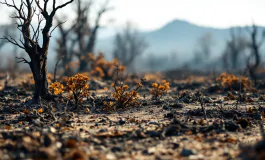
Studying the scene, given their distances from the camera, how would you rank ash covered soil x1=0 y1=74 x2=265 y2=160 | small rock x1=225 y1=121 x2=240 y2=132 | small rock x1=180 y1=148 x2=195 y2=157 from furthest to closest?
small rock x1=225 y1=121 x2=240 y2=132 < small rock x1=180 y1=148 x2=195 y2=157 < ash covered soil x1=0 y1=74 x2=265 y2=160

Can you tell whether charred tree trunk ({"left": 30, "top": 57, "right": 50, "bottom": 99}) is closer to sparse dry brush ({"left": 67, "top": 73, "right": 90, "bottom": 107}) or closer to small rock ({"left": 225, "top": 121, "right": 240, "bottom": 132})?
sparse dry brush ({"left": 67, "top": 73, "right": 90, "bottom": 107})

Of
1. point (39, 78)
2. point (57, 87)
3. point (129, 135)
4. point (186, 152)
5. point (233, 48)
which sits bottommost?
point (186, 152)

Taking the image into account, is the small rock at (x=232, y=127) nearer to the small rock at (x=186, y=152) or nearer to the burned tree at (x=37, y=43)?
the small rock at (x=186, y=152)

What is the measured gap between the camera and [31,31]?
29.2ft

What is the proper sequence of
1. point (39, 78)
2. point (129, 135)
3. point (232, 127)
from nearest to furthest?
point (129, 135), point (232, 127), point (39, 78)

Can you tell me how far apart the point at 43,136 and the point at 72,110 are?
341cm

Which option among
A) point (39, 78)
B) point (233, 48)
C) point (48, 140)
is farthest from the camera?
point (233, 48)

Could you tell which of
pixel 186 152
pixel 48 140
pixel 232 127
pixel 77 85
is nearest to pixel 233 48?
pixel 77 85

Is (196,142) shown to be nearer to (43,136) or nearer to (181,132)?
(181,132)

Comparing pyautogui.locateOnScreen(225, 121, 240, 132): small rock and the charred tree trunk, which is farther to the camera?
the charred tree trunk

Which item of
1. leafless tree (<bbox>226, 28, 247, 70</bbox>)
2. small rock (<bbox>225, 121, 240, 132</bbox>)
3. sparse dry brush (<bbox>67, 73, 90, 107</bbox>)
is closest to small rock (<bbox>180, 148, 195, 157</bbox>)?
small rock (<bbox>225, 121, 240, 132</bbox>)

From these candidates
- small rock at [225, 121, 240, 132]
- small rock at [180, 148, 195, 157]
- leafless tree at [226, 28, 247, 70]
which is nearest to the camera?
small rock at [180, 148, 195, 157]

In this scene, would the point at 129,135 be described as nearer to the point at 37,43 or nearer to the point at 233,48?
the point at 37,43

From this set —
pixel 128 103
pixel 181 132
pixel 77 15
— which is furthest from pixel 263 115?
pixel 77 15
